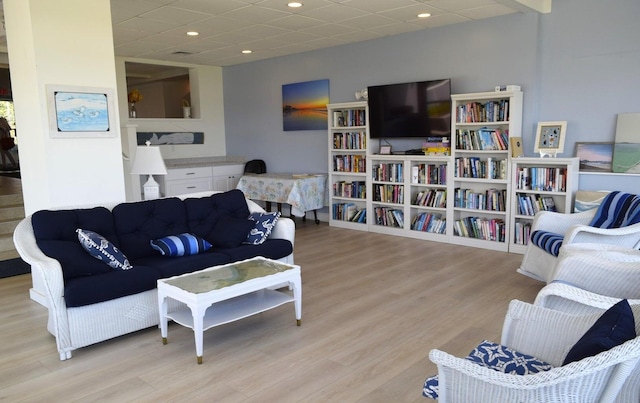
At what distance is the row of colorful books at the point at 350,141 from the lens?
676cm

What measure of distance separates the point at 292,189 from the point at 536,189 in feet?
10.4

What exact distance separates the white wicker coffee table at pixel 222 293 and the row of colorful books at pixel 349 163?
348 centimetres

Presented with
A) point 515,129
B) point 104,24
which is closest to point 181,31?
point 104,24

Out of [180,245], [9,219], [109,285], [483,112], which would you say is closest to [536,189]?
[483,112]

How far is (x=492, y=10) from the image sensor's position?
5.22 m

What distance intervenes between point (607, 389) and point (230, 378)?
1.92 meters

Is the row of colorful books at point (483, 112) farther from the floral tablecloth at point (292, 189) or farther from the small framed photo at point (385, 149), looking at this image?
the floral tablecloth at point (292, 189)

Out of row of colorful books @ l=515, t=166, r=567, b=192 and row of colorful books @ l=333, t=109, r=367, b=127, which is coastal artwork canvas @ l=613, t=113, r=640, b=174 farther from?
row of colorful books @ l=333, t=109, r=367, b=127

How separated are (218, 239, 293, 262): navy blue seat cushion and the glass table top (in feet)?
0.63

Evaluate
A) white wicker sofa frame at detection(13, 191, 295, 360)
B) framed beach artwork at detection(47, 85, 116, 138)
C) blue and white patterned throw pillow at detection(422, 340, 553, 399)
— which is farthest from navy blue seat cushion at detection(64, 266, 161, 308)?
blue and white patterned throw pillow at detection(422, 340, 553, 399)

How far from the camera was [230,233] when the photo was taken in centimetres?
406

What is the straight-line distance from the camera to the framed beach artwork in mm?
3898

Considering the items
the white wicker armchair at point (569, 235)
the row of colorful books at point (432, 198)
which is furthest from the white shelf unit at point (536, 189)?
the row of colorful books at point (432, 198)

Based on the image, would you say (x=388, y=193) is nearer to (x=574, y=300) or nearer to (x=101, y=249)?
(x=101, y=249)
